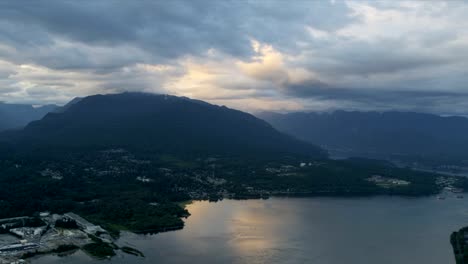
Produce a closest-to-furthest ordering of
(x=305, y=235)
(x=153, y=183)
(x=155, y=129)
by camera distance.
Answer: (x=305, y=235)
(x=153, y=183)
(x=155, y=129)

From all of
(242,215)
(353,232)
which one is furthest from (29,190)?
(353,232)

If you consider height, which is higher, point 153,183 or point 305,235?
point 153,183

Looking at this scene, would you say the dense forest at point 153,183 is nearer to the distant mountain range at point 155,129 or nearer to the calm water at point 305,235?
the calm water at point 305,235

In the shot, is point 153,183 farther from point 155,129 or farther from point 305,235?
point 155,129

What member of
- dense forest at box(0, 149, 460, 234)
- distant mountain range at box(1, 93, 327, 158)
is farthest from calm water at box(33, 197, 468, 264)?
distant mountain range at box(1, 93, 327, 158)

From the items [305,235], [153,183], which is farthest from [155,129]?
[305,235]

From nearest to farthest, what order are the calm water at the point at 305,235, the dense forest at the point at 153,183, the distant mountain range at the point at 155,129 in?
the calm water at the point at 305,235
the dense forest at the point at 153,183
the distant mountain range at the point at 155,129

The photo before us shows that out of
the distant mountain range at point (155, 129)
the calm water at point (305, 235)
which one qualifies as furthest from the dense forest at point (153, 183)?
the distant mountain range at point (155, 129)
